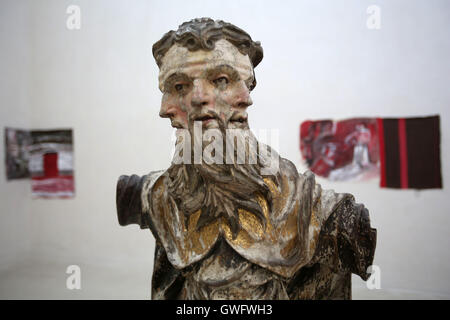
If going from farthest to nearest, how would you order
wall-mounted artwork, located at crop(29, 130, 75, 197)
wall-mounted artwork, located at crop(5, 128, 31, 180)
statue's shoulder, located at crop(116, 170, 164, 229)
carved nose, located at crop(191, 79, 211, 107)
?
wall-mounted artwork, located at crop(29, 130, 75, 197) → wall-mounted artwork, located at crop(5, 128, 31, 180) → statue's shoulder, located at crop(116, 170, 164, 229) → carved nose, located at crop(191, 79, 211, 107)

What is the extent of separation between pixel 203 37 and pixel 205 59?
59mm

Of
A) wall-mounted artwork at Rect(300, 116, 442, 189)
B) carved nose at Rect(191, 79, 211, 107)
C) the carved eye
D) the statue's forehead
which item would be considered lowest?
wall-mounted artwork at Rect(300, 116, 442, 189)

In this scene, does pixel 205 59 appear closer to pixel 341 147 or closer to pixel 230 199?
pixel 230 199

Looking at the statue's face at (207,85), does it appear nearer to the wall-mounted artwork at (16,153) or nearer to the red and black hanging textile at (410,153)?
the red and black hanging textile at (410,153)

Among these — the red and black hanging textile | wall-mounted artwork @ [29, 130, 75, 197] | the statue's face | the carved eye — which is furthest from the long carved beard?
wall-mounted artwork @ [29, 130, 75, 197]

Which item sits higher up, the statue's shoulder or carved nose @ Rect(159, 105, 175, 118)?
carved nose @ Rect(159, 105, 175, 118)

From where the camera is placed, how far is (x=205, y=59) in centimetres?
88

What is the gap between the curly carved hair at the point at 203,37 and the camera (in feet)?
2.91

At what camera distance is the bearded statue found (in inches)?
34.6

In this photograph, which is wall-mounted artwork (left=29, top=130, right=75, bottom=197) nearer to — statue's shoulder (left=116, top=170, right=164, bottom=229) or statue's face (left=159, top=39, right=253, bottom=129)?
statue's shoulder (left=116, top=170, right=164, bottom=229)

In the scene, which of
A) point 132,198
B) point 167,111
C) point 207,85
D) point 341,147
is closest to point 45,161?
point 132,198

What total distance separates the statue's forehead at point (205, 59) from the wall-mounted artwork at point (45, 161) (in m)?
1.52

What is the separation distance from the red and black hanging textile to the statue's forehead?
3.80 ft

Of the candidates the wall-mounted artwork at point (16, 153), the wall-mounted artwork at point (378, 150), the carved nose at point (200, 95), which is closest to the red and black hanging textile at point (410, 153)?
the wall-mounted artwork at point (378, 150)
